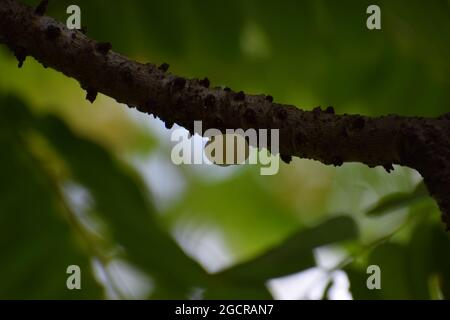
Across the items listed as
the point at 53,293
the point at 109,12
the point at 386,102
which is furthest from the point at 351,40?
the point at 53,293

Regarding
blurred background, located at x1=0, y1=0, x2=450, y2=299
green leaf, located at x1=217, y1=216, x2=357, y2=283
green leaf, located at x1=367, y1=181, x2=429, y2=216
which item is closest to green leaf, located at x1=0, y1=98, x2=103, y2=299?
blurred background, located at x1=0, y1=0, x2=450, y2=299

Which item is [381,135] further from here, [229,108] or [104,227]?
[104,227]

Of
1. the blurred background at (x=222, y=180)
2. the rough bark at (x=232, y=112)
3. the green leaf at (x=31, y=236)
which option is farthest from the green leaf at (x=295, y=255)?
the rough bark at (x=232, y=112)

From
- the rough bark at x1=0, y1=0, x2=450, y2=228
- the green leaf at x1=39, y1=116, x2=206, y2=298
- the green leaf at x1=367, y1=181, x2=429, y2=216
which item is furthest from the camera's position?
the green leaf at x1=39, y1=116, x2=206, y2=298

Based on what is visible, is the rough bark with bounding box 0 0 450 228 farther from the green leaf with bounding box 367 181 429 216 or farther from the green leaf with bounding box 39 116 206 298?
the green leaf with bounding box 39 116 206 298

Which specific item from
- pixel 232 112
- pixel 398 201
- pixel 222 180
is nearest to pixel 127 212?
pixel 398 201
